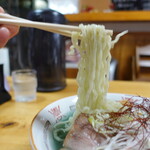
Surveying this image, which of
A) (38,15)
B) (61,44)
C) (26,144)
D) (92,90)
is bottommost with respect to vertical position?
(26,144)

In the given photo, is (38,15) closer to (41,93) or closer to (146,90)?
(41,93)

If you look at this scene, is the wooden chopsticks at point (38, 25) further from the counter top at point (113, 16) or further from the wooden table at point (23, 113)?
the counter top at point (113, 16)

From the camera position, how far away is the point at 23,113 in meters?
0.82

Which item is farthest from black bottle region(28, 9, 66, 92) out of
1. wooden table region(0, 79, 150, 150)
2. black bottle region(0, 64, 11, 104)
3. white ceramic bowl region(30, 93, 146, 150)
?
white ceramic bowl region(30, 93, 146, 150)

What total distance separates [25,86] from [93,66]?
1.42 ft

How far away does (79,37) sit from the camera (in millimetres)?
696

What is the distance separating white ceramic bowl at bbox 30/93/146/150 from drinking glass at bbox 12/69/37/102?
299mm

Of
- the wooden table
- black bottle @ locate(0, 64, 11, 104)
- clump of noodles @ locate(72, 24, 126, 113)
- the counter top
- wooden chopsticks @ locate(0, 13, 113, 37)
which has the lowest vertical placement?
the wooden table

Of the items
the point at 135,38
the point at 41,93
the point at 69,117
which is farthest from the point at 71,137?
the point at 135,38

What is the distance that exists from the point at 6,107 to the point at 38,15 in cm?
49

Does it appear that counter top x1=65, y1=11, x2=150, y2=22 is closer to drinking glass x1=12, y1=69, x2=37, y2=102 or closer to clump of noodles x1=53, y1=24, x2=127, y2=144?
drinking glass x1=12, y1=69, x2=37, y2=102

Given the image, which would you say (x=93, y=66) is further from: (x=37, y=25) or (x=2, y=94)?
(x=2, y=94)

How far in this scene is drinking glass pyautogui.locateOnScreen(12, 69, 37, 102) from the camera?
0.97 meters

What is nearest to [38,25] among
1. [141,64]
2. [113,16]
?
[113,16]
